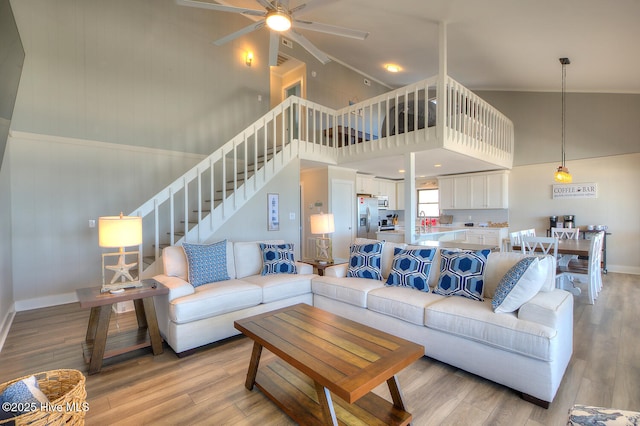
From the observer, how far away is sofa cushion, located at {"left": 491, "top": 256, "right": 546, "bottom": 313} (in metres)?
2.20

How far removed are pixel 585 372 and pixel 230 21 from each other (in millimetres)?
7279

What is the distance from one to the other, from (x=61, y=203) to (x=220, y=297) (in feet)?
10.4

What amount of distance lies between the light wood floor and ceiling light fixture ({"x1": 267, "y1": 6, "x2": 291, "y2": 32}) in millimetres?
3205

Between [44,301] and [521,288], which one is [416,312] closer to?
[521,288]

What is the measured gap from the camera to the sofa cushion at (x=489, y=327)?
6.40ft

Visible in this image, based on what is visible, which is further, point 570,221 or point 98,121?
point 570,221

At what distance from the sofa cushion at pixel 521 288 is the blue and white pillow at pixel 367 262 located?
1353 millimetres

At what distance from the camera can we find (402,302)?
2.66m

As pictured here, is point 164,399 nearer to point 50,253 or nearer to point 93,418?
point 93,418

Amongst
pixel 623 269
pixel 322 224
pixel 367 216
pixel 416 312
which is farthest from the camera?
pixel 367 216

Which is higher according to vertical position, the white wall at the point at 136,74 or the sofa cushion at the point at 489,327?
the white wall at the point at 136,74

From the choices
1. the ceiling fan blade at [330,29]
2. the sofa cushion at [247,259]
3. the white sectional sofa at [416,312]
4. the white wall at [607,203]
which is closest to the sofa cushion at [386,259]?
the white sectional sofa at [416,312]

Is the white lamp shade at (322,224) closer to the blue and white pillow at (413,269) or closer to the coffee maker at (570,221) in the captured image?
the blue and white pillow at (413,269)

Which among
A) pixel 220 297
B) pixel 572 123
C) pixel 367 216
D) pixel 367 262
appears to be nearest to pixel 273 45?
pixel 367 262
